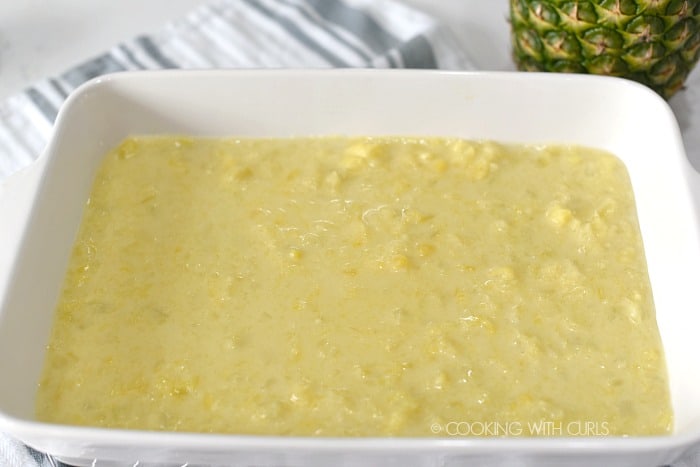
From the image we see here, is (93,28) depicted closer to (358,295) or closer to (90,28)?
(90,28)

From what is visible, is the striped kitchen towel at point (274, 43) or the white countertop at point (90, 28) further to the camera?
the white countertop at point (90, 28)

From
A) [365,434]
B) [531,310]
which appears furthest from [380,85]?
[365,434]

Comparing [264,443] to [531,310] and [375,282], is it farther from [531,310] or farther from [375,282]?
[531,310]

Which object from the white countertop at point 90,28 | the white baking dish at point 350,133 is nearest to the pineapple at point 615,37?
the white baking dish at point 350,133

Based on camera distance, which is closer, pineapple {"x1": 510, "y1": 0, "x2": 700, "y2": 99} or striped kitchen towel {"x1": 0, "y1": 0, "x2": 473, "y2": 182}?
pineapple {"x1": 510, "y1": 0, "x2": 700, "y2": 99}

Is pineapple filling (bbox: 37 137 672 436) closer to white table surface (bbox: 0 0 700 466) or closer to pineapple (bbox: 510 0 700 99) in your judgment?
pineapple (bbox: 510 0 700 99)

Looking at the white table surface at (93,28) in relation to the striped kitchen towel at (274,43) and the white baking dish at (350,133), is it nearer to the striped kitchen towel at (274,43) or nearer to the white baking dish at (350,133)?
the striped kitchen towel at (274,43)

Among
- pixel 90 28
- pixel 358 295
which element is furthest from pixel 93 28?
pixel 358 295

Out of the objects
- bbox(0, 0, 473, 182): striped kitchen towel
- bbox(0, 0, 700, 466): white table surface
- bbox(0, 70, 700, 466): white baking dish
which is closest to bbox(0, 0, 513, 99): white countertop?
bbox(0, 0, 700, 466): white table surface
